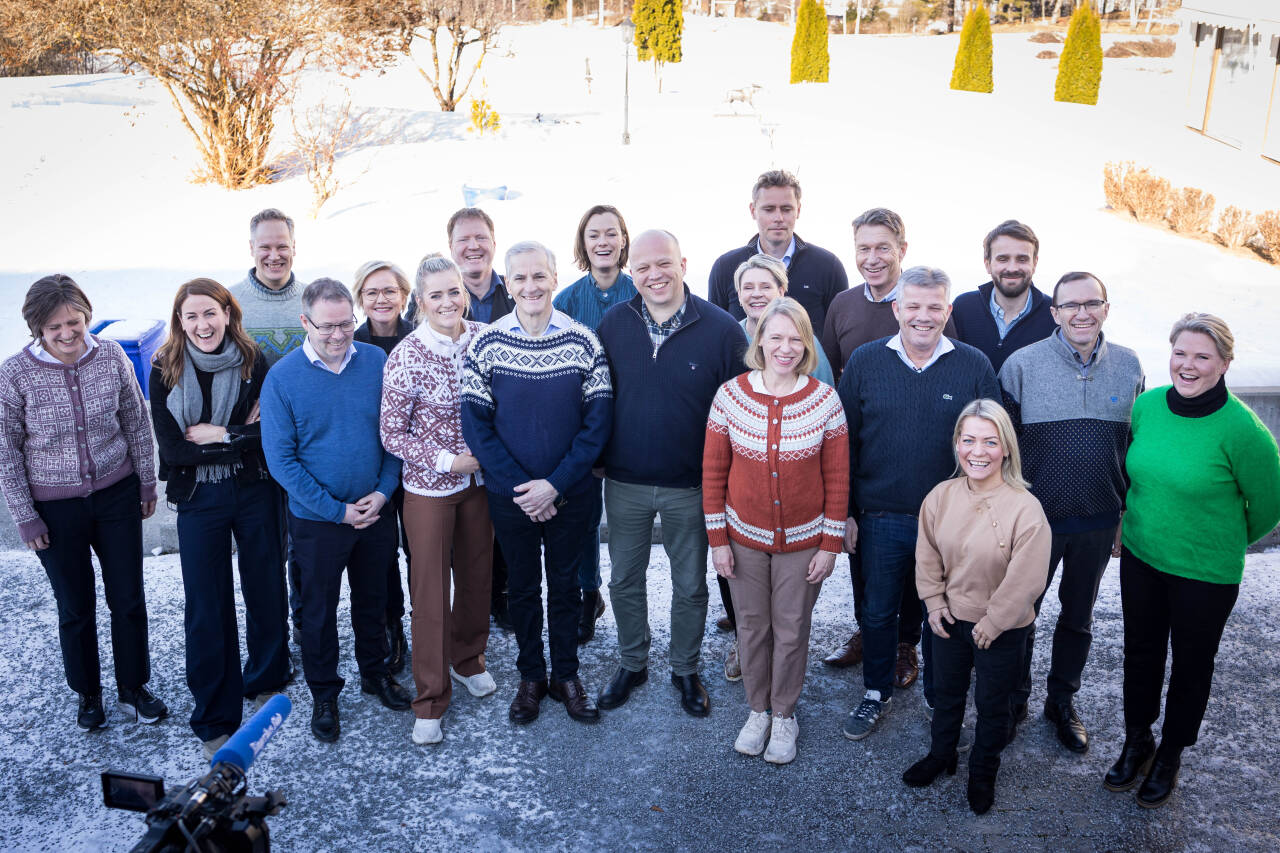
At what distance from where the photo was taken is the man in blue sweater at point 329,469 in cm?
366

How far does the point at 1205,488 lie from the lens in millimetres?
3277

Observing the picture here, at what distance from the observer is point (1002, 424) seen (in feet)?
10.8

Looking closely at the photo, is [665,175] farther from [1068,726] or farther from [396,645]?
[1068,726]

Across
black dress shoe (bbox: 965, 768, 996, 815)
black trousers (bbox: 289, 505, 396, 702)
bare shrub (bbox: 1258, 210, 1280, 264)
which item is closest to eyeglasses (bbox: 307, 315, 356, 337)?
black trousers (bbox: 289, 505, 396, 702)

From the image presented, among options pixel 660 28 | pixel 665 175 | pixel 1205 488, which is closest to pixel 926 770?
pixel 1205 488

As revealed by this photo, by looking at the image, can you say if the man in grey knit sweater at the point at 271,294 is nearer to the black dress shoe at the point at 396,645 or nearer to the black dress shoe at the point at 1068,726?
the black dress shoe at the point at 396,645

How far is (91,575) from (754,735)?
9.49ft

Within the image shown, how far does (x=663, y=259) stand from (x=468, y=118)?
1908cm

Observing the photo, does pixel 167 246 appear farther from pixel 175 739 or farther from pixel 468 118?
pixel 175 739

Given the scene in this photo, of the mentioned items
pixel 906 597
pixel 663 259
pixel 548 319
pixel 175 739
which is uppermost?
pixel 663 259

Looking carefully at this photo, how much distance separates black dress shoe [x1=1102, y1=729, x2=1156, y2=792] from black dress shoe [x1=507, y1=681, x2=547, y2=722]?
231cm

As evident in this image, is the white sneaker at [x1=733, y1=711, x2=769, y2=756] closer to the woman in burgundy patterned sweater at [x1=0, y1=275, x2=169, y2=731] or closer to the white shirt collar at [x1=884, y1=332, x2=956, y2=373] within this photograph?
the white shirt collar at [x1=884, y1=332, x2=956, y2=373]

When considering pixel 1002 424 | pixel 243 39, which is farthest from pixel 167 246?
pixel 1002 424

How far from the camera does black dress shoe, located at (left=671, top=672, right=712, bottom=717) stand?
13.5 feet
